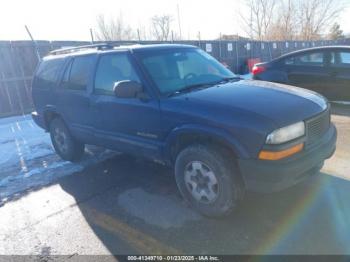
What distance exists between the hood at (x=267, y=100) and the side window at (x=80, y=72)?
6.19 ft

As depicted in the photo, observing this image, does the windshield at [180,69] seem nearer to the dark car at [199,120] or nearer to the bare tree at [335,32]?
the dark car at [199,120]

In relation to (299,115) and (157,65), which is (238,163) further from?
(157,65)

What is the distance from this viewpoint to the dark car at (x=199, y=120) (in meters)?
2.78

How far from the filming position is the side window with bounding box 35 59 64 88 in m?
5.17

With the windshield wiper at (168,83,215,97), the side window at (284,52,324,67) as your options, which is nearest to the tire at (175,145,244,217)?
the windshield wiper at (168,83,215,97)

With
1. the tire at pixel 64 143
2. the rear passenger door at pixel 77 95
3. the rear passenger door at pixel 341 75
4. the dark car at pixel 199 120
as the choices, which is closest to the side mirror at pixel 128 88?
the dark car at pixel 199 120

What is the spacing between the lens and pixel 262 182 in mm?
2758

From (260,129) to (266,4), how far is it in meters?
39.1

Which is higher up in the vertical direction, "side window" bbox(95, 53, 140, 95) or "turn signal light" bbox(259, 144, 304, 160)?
"side window" bbox(95, 53, 140, 95)

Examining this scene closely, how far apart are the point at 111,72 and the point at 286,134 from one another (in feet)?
8.16

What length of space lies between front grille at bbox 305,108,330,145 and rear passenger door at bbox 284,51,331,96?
14.0ft

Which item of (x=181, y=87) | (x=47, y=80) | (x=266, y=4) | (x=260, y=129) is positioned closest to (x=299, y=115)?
(x=260, y=129)

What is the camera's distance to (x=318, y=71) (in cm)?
718

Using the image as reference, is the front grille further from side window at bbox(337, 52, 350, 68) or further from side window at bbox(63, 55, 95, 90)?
side window at bbox(337, 52, 350, 68)
